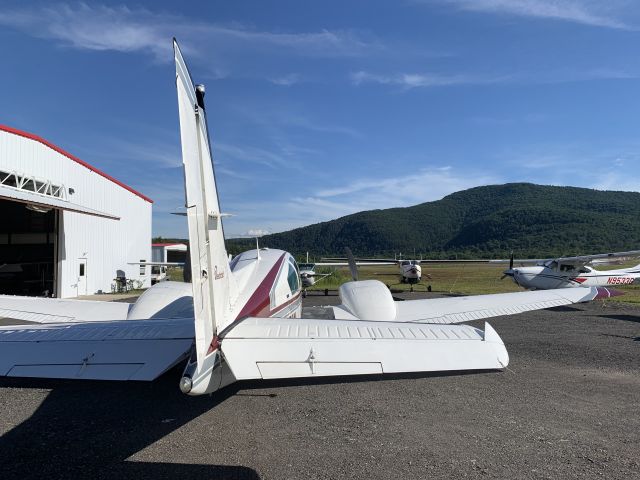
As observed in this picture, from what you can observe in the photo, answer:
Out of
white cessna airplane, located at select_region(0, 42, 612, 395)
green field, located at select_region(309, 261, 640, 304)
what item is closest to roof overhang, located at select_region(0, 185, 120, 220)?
white cessna airplane, located at select_region(0, 42, 612, 395)

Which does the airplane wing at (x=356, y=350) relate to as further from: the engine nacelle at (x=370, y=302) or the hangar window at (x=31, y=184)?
the hangar window at (x=31, y=184)

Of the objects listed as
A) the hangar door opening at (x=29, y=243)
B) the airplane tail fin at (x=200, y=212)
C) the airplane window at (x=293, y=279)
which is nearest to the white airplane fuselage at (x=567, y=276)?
the airplane window at (x=293, y=279)

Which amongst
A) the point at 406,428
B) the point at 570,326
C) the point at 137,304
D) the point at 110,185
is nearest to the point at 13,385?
the point at 137,304

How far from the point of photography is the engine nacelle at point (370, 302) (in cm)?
735

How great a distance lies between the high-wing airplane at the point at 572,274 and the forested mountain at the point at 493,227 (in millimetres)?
97589

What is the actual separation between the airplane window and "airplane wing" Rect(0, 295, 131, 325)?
Answer: 2.63m

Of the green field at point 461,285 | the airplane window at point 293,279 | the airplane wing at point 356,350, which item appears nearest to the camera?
the airplane wing at point 356,350

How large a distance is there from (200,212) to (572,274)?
70.5 feet

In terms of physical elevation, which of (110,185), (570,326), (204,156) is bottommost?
(570,326)

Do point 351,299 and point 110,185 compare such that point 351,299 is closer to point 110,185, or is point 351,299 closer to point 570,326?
point 570,326

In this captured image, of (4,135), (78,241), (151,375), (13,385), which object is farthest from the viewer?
(78,241)

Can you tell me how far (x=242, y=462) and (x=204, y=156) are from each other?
258 cm

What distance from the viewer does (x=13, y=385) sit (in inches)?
253

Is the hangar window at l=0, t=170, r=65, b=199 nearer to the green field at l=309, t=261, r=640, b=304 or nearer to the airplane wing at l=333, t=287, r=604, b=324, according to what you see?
the green field at l=309, t=261, r=640, b=304
